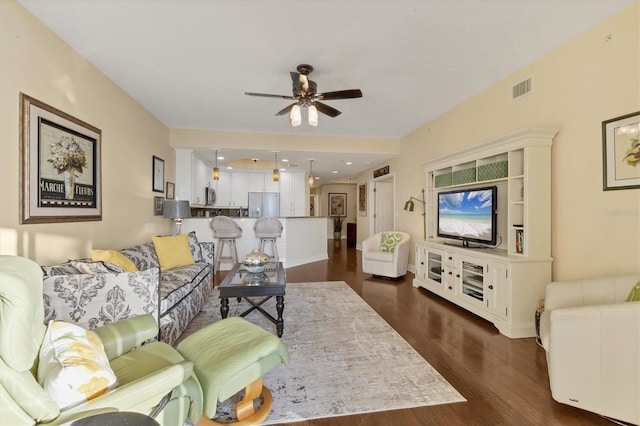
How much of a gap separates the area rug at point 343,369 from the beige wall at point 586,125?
1711 millimetres

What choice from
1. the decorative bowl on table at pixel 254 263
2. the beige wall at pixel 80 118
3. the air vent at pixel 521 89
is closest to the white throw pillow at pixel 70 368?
the beige wall at pixel 80 118

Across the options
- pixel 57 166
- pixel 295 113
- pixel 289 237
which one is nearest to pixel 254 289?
pixel 295 113

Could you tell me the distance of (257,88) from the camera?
343 centimetres

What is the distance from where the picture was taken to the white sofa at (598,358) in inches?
61.7

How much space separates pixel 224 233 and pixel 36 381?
14.5 feet

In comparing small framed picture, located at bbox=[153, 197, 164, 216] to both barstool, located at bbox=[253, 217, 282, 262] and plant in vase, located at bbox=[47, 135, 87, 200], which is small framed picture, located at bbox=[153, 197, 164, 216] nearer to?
barstool, located at bbox=[253, 217, 282, 262]

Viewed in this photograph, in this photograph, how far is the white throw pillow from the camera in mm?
1037

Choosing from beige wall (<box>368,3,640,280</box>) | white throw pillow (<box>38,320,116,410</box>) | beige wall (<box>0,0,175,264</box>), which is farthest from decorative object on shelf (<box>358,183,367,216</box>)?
white throw pillow (<box>38,320,116,410</box>)

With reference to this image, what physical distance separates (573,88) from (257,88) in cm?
318

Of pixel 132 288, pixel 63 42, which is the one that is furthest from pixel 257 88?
pixel 132 288

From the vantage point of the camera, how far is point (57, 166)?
2395 millimetres

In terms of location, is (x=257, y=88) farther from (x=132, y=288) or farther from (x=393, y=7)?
(x=132, y=288)

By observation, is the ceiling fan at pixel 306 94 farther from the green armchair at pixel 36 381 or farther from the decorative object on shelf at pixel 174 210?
the decorative object on shelf at pixel 174 210

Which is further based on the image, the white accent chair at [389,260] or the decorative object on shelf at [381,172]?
the decorative object on shelf at [381,172]
